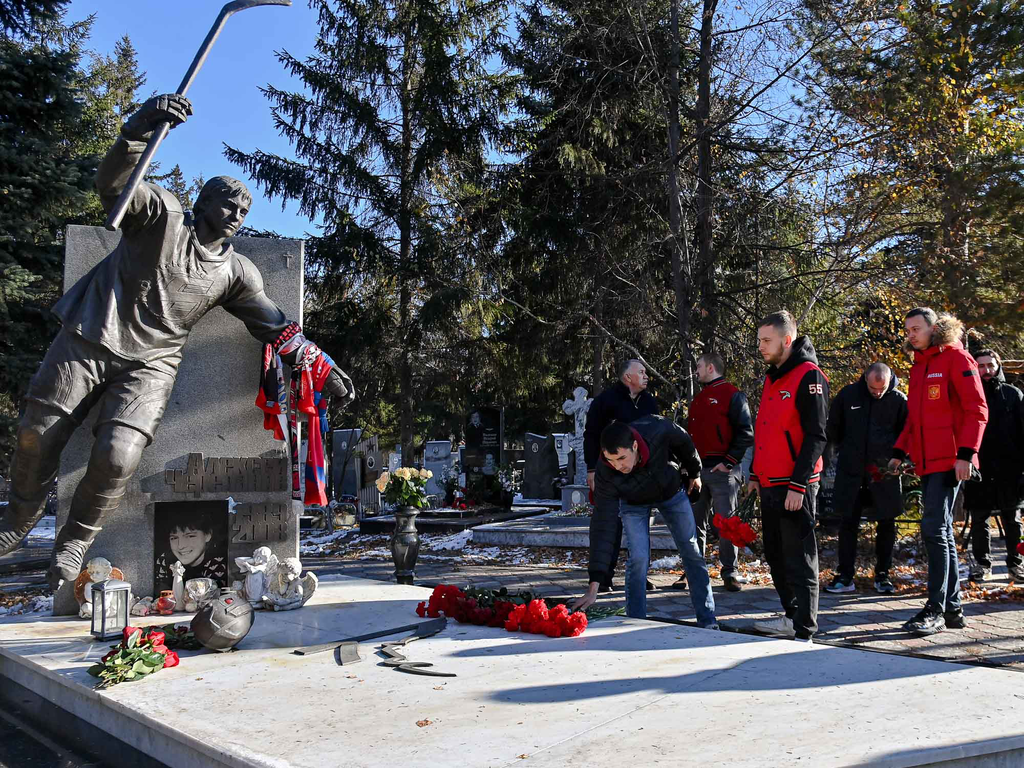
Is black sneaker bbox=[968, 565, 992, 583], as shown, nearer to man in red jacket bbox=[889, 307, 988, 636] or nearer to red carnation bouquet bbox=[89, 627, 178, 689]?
man in red jacket bbox=[889, 307, 988, 636]

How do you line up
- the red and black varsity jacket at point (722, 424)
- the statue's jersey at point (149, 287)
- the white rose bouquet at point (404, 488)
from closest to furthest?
1. the statue's jersey at point (149, 287)
2. the red and black varsity jacket at point (722, 424)
3. the white rose bouquet at point (404, 488)

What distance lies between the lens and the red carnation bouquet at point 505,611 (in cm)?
472

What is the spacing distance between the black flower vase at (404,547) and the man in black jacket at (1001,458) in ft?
15.8

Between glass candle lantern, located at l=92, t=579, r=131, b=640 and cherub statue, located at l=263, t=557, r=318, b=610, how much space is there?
99 cm

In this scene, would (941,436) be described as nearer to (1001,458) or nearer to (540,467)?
(1001,458)

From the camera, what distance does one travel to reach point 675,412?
37.6 feet

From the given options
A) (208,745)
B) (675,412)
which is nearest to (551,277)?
(675,412)

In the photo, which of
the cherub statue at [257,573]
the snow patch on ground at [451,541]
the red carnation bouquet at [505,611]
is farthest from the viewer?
the snow patch on ground at [451,541]

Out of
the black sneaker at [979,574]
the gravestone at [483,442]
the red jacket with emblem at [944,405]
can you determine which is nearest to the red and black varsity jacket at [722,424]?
the red jacket with emblem at [944,405]

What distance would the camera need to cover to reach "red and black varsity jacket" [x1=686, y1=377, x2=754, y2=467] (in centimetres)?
659

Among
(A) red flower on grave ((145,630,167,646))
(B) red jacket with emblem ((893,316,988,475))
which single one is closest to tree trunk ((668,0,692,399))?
(B) red jacket with emblem ((893,316,988,475))

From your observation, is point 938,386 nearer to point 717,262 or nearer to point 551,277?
point 717,262

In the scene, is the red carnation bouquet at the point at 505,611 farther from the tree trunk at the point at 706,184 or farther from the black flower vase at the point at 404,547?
the tree trunk at the point at 706,184

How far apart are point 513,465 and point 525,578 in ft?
40.2
